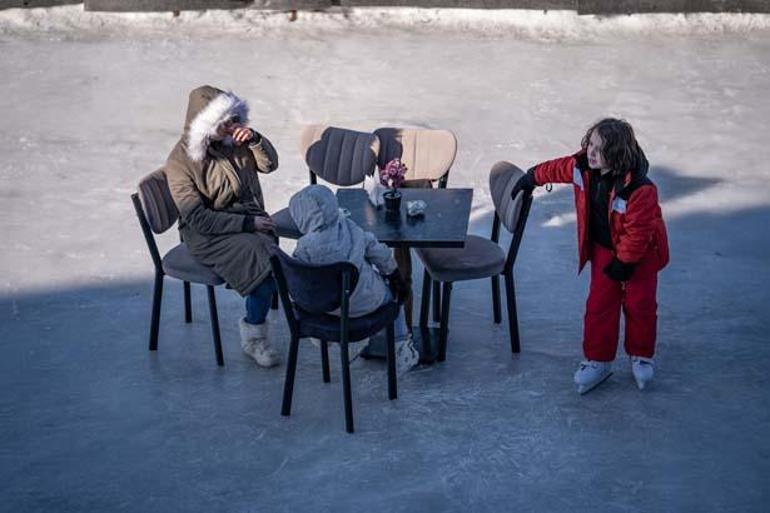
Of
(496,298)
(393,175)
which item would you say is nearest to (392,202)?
(393,175)

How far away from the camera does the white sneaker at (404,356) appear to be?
21.0 feet

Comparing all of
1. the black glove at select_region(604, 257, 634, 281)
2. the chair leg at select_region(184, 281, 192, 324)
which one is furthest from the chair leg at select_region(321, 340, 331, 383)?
the black glove at select_region(604, 257, 634, 281)

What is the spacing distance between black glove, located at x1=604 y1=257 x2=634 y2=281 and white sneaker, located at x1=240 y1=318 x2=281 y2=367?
6.01ft

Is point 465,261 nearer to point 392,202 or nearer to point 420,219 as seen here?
point 420,219

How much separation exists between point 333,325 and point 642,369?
1.60m

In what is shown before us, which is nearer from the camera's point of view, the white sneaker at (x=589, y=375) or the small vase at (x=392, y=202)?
the white sneaker at (x=589, y=375)

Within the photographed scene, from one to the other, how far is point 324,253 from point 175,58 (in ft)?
19.8

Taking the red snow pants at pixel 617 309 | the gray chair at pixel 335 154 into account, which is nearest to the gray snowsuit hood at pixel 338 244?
the red snow pants at pixel 617 309

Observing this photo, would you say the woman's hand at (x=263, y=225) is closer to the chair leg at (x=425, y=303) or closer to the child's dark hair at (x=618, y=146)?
the chair leg at (x=425, y=303)

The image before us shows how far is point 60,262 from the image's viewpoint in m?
7.88

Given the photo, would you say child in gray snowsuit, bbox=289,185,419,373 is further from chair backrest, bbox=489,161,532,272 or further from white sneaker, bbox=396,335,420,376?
chair backrest, bbox=489,161,532,272

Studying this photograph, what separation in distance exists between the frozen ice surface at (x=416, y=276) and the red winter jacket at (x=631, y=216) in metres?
0.80

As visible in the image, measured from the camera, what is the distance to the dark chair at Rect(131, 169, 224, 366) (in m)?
6.52

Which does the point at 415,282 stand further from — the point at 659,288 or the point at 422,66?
the point at 422,66
